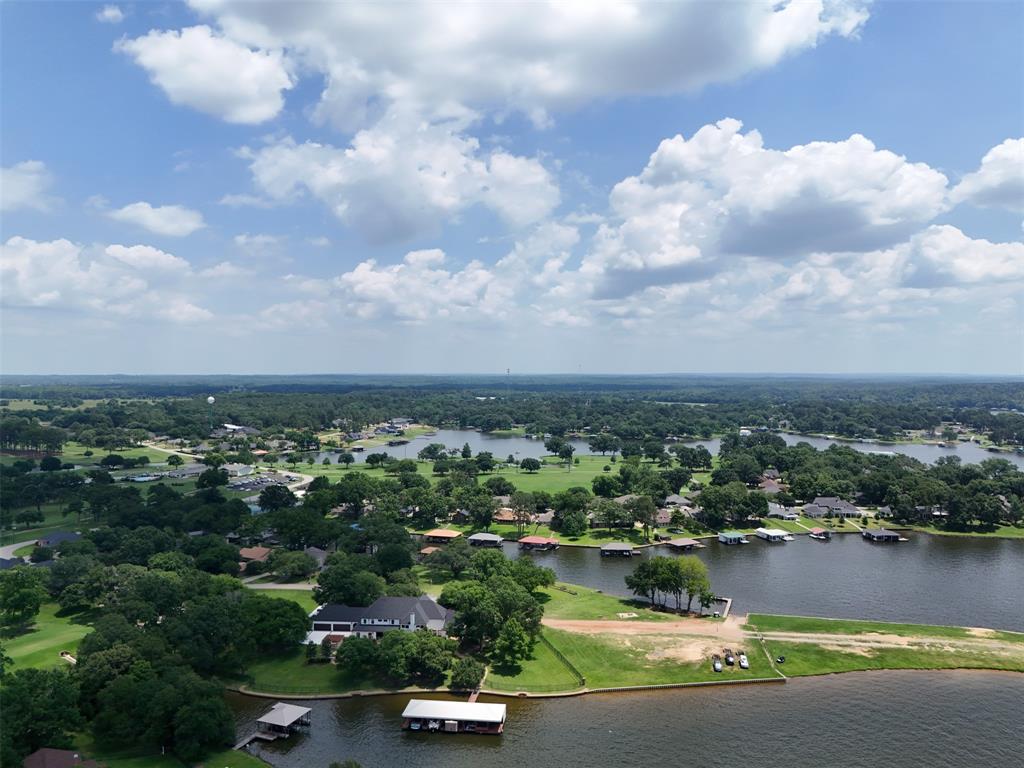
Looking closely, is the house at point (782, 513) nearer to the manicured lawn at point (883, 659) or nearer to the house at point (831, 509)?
the house at point (831, 509)

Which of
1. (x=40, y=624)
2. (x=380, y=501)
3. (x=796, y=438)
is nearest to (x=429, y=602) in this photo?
(x=40, y=624)

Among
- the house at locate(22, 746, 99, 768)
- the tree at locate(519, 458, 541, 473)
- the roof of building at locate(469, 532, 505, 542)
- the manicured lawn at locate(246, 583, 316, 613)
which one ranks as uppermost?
the tree at locate(519, 458, 541, 473)

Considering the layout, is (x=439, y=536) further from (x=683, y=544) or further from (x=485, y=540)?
(x=683, y=544)

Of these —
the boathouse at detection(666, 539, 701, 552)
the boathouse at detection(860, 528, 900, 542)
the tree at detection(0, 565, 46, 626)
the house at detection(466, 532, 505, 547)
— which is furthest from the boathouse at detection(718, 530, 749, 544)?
the tree at detection(0, 565, 46, 626)

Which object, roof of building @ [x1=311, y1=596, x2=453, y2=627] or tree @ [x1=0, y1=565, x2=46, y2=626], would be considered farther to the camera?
tree @ [x1=0, y1=565, x2=46, y2=626]

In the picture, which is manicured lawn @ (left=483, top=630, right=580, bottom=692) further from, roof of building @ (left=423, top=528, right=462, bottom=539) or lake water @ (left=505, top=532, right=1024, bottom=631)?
roof of building @ (left=423, top=528, right=462, bottom=539)

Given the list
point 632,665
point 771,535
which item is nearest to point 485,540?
point 632,665
